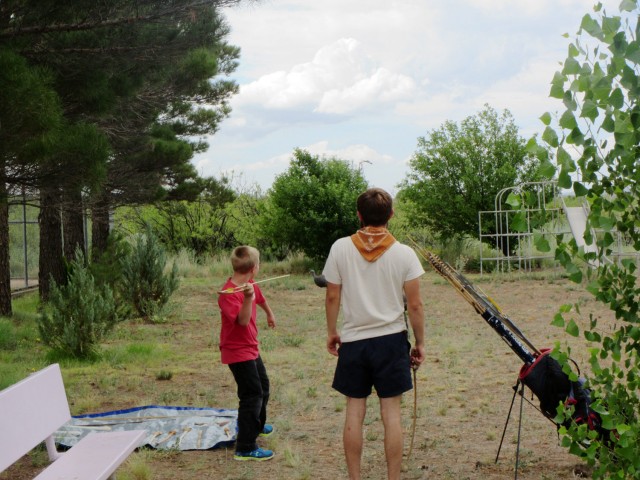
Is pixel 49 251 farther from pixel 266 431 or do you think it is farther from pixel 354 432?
pixel 354 432

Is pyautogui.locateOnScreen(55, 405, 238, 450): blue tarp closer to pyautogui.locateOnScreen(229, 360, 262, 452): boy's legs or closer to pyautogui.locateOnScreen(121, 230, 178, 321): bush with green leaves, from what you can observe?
A: pyautogui.locateOnScreen(229, 360, 262, 452): boy's legs

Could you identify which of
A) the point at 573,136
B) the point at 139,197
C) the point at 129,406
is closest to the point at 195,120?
the point at 139,197

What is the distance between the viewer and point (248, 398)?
205 inches

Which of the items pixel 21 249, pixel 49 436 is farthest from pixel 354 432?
pixel 21 249

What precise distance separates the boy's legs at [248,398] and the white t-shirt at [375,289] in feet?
3.76

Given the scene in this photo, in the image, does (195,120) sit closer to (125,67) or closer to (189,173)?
(189,173)

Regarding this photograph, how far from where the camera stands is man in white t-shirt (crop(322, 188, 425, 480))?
412 cm

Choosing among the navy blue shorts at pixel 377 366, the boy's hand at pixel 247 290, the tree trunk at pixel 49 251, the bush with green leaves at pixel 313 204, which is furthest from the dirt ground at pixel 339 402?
the bush with green leaves at pixel 313 204

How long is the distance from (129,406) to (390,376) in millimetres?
3492

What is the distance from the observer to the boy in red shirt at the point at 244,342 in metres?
5.02

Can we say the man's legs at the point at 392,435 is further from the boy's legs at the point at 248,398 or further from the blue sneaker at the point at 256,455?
the blue sneaker at the point at 256,455

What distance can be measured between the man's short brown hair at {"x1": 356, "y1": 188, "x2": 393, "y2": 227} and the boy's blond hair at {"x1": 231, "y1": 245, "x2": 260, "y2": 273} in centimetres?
102

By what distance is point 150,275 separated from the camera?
510 inches

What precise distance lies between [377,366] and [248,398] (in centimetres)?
136
